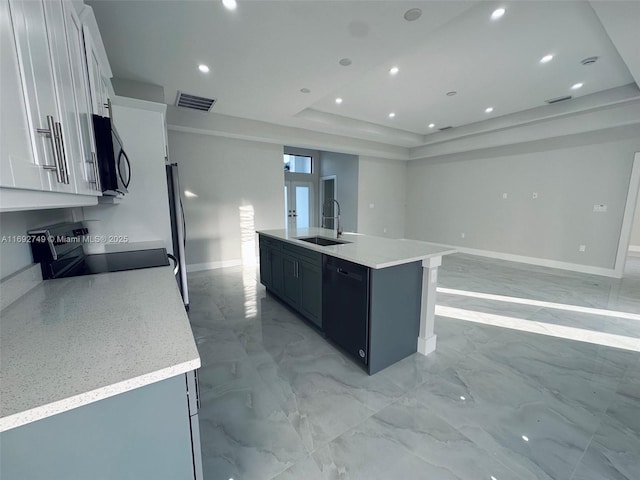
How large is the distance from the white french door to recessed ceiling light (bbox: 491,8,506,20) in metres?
5.83

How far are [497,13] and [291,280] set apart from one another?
10.9 ft

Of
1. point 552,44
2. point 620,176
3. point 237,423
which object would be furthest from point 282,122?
point 620,176

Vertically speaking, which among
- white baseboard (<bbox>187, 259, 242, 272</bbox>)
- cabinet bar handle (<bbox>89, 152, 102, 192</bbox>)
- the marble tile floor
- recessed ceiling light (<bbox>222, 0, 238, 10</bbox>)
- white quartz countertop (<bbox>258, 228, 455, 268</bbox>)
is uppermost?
recessed ceiling light (<bbox>222, 0, 238, 10</bbox>)

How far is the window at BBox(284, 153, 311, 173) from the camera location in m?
7.87

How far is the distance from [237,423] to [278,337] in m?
1.05

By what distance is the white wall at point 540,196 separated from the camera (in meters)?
4.70

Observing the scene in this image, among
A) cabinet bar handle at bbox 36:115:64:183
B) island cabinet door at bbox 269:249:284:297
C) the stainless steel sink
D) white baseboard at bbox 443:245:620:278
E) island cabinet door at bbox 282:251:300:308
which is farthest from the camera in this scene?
white baseboard at bbox 443:245:620:278

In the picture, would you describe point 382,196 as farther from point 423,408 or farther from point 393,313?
point 423,408

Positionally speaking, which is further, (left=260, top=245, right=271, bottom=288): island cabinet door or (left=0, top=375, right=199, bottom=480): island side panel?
(left=260, top=245, right=271, bottom=288): island cabinet door

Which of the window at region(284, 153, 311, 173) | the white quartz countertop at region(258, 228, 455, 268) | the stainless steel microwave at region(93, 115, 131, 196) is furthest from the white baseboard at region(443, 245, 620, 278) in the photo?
the stainless steel microwave at region(93, 115, 131, 196)

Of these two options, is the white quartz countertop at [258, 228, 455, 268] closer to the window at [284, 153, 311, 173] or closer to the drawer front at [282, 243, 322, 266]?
the drawer front at [282, 243, 322, 266]

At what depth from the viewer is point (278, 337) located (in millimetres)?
2693

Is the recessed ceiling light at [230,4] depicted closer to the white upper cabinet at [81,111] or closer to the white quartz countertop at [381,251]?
the white upper cabinet at [81,111]

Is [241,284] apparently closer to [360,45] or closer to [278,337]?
[278,337]
